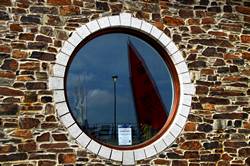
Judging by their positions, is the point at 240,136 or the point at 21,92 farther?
the point at 240,136

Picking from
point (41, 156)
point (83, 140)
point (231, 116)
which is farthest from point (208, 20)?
point (41, 156)

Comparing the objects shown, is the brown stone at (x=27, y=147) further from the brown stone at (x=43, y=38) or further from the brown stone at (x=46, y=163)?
the brown stone at (x=43, y=38)

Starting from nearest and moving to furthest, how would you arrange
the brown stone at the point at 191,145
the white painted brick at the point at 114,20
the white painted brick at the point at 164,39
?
the white painted brick at the point at 114,20 → the brown stone at the point at 191,145 → the white painted brick at the point at 164,39

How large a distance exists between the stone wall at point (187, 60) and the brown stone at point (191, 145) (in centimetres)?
2

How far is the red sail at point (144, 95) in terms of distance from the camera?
22.5ft

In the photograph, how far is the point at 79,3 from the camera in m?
6.70

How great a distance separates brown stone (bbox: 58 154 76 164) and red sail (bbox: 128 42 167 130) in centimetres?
123

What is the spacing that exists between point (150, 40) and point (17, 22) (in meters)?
2.12

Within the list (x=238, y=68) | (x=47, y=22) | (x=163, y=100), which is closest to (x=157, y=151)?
(x=163, y=100)

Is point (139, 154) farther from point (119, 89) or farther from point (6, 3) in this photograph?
point (6, 3)

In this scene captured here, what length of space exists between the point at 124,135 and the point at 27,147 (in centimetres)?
150

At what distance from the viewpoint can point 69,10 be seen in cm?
662

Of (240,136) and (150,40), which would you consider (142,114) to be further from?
(240,136)

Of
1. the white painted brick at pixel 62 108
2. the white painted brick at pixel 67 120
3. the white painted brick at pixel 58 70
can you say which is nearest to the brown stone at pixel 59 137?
the white painted brick at pixel 67 120
